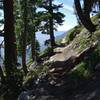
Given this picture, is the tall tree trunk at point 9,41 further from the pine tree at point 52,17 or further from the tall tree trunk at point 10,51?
the pine tree at point 52,17

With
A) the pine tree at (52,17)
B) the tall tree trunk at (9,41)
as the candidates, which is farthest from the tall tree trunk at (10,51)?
the pine tree at (52,17)

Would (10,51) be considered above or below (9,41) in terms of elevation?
below

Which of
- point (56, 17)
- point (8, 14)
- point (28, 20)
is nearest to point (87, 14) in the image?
point (8, 14)

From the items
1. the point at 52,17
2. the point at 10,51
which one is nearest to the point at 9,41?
the point at 10,51

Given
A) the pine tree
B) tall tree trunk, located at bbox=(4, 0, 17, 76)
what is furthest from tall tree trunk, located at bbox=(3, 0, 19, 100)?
the pine tree

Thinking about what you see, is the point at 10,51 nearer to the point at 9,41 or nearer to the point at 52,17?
the point at 9,41

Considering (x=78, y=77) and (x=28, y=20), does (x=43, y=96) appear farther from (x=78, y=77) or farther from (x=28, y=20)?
(x=28, y=20)

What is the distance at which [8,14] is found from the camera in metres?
15.3

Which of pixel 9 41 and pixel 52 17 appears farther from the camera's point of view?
pixel 52 17

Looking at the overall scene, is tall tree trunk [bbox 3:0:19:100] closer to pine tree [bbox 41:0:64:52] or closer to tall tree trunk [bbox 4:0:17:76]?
tall tree trunk [bbox 4:0:17:76]

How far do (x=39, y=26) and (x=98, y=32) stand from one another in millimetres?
24734

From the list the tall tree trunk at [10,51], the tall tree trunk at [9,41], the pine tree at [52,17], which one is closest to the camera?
the tall tree trunk at [10,51]

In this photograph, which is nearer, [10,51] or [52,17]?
[10,51]

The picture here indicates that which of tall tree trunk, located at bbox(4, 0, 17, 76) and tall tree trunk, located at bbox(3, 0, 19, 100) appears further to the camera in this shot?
tall tree trunk, located at bbox(4, 0, 17, 76)
